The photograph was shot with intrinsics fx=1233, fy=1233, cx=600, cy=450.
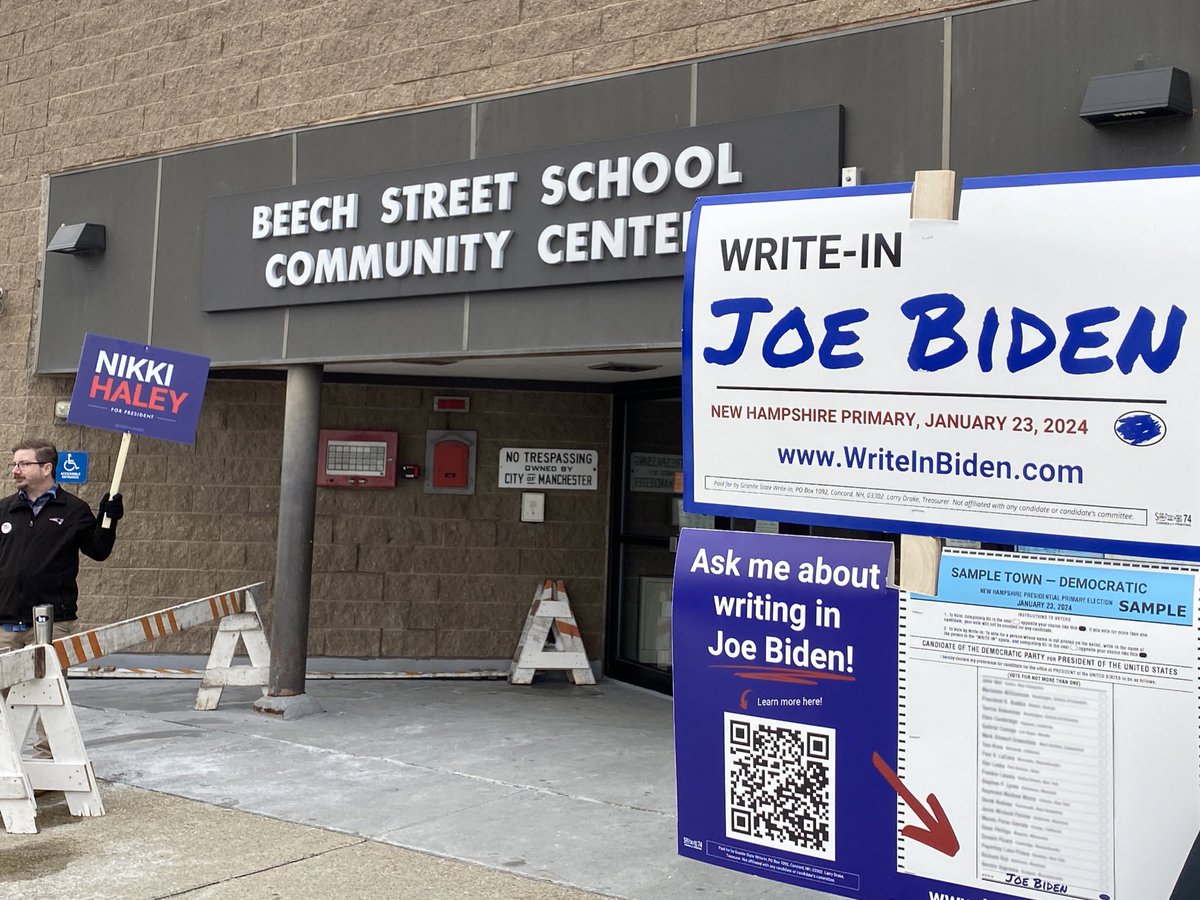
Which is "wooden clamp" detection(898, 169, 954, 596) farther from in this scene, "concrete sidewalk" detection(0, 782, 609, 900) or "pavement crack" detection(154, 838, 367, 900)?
"pavement crack" detection(154, 838, 367, 900)

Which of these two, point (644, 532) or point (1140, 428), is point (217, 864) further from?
point (644, 532)

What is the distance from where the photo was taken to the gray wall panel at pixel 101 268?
9789 millimetres

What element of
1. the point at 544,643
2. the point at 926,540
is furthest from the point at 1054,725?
the point at 544,643

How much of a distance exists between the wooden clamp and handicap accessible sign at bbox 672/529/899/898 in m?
0.08

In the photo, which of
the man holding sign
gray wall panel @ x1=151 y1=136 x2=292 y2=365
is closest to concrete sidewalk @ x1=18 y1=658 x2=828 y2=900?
the man holding sign

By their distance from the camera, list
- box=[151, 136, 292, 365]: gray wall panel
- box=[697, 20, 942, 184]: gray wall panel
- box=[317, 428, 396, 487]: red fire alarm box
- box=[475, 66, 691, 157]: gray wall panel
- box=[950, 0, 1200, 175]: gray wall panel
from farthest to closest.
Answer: box=[317, 428, 396, 487]: red fire alarm box → box=[151, 136, 292, 365]: gray wall panel → box=[475, 66, 691, 157]: gray wall panel → box=[697, 20, 942, 184]: gray wall panel → box=[950, 0, 1200, 175]: gray wall panel

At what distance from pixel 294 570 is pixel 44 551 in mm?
1923

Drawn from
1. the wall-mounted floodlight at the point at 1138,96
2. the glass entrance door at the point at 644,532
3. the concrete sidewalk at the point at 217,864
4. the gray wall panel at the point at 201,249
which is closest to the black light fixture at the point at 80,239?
the gray wall panel at the point at 201,249

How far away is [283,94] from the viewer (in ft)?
30.2

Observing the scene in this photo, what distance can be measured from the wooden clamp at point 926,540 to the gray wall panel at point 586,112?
437 cm

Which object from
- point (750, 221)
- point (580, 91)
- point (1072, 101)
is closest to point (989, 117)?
point (1072, 101)

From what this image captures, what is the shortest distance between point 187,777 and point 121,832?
3.48 feet

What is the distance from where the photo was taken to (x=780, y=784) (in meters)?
→ 3.40

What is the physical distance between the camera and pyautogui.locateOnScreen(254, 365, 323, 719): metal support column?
8.48 meters
